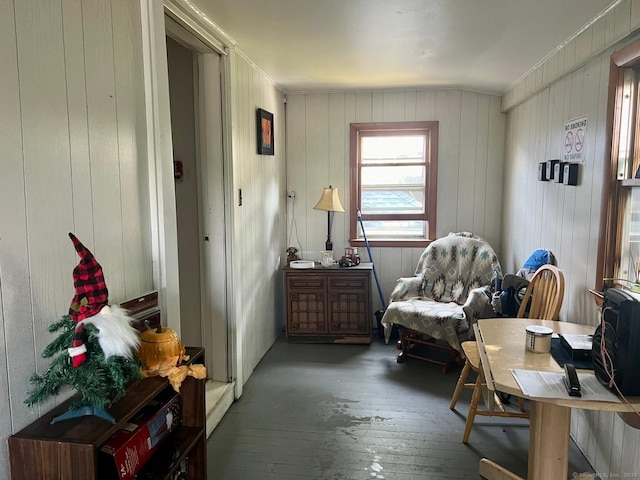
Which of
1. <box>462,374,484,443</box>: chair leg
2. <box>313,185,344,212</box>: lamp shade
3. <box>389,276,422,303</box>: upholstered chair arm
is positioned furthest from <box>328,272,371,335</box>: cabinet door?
<box>462,374,484,443</box>: chair leg

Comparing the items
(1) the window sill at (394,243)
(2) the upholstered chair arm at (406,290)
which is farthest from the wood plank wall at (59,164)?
(1) the window sill at (394,243)

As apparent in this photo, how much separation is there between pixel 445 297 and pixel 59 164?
3314 mm

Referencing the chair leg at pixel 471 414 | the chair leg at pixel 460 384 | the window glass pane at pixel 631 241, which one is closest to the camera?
the window glass pane at pixel 631 241

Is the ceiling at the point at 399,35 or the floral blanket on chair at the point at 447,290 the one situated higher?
the ceiling at the point at 399,35

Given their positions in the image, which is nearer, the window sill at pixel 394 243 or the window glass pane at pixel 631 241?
the window glass pane at pixel 631 241

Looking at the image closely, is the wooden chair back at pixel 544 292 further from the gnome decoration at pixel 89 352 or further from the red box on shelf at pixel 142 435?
the gnome decoration at pixel 89 352

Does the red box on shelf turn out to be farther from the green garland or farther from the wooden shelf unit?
the green garland

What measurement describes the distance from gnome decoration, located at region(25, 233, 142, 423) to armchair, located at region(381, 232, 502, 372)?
262cm

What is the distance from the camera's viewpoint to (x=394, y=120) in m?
4.43

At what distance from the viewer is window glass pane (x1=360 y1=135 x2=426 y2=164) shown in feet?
14.8

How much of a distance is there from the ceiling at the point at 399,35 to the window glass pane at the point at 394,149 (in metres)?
0.71

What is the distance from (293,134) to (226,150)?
1.73m

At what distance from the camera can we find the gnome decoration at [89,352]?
1228mm

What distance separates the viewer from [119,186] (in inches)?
69.6
